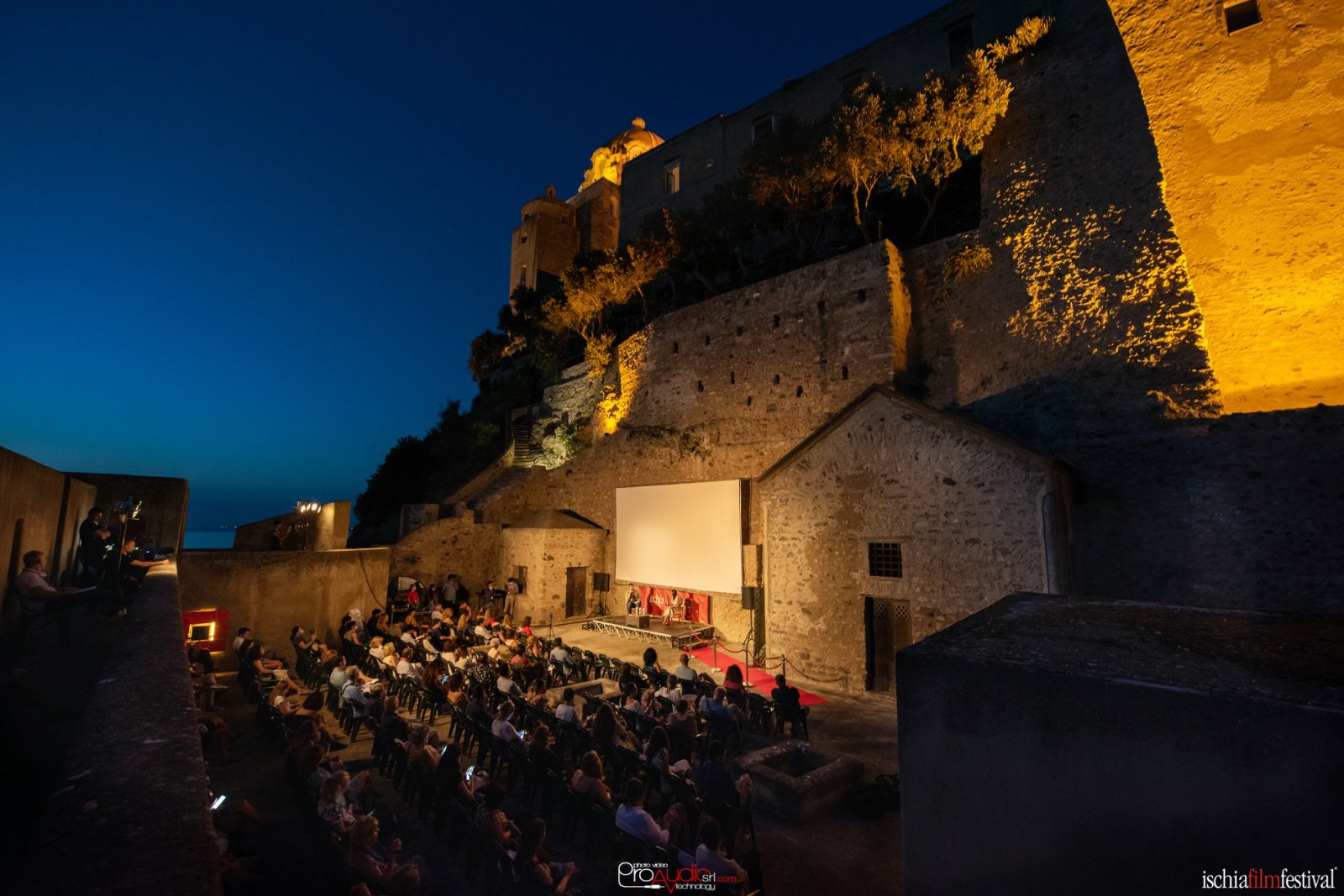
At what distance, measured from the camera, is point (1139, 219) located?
1082 centimetres

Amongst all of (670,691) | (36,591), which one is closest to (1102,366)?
(670,691)

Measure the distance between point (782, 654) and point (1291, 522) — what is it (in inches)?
318

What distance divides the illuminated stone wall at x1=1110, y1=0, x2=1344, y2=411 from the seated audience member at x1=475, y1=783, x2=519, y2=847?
1221 centimetres

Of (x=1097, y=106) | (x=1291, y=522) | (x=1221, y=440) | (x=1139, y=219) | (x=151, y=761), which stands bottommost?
(x=151, y=761)

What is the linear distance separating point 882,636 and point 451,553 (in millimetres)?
12753

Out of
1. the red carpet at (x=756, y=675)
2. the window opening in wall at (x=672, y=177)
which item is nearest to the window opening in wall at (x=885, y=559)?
the red carpet at (x=756, y=675)

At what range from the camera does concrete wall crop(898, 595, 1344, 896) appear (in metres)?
1.61

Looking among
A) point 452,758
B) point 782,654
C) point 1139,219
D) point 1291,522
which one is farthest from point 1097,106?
point 452,758

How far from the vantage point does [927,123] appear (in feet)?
45.4

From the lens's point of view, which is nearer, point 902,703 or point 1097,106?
point 902,703

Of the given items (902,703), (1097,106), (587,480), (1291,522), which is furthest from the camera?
(587,480)

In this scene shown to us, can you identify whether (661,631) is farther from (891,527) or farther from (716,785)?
(716,785)

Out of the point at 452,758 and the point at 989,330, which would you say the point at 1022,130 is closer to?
the point at 989,330

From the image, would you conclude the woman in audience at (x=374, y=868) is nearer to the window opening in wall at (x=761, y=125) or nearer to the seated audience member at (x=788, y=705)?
the seated audience member at (x=788, y=705)
